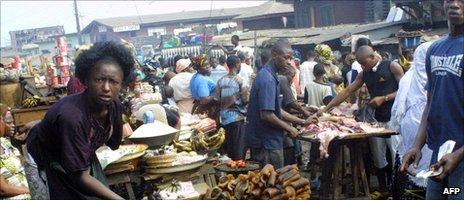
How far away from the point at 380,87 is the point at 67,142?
4779 millimetres

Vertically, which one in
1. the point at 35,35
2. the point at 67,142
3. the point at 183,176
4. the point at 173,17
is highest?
the point at 173,17

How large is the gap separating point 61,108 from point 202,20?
137 ft

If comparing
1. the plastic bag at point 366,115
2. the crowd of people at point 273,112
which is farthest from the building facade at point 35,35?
the plastic bag at point 366,115

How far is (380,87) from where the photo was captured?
670cm

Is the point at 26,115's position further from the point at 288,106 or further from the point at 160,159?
the point at 288,106

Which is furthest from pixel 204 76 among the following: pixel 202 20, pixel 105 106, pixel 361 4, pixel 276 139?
pixel 202 20

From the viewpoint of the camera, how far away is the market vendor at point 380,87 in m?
6.59

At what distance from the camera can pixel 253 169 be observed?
5809 mm

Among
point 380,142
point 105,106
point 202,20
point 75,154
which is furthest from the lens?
point 202,20

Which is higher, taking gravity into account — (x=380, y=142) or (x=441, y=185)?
(x=441, y=185)

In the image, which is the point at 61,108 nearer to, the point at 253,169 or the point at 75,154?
the point at 75,154

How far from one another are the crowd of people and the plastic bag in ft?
0.10

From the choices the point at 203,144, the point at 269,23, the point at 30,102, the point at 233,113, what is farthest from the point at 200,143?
the point at 269,23

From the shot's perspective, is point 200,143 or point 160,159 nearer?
point 160,159
